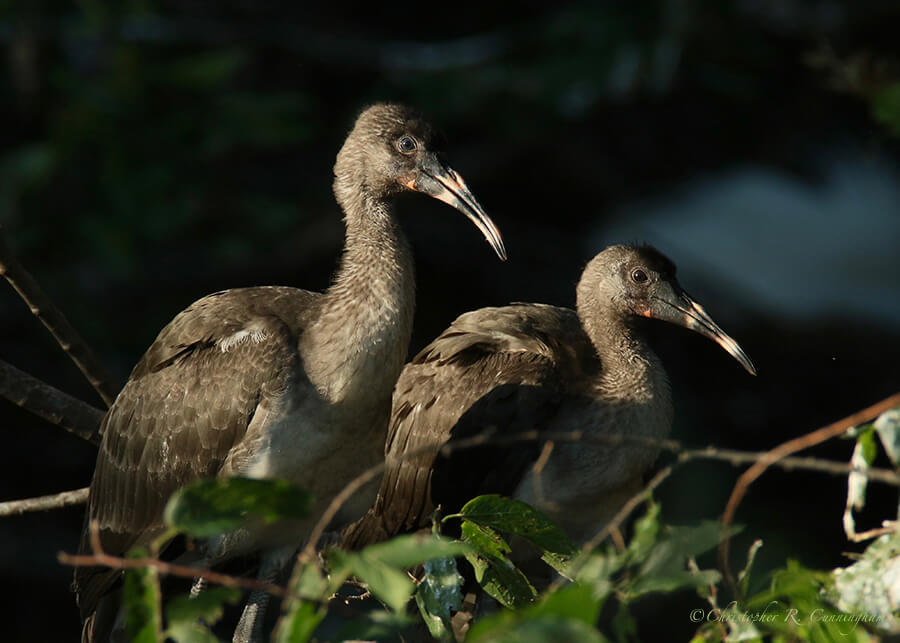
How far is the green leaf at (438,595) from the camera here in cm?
231

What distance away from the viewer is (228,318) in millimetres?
3443

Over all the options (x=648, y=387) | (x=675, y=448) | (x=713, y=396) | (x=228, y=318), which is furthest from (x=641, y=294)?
(x=713, y=396)

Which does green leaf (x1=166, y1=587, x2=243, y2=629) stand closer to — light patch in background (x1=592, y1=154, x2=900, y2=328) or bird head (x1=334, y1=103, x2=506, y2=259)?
bird head (x1=334, y1=103, x2=506, y2=259)

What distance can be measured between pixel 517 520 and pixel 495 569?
8.4 inches

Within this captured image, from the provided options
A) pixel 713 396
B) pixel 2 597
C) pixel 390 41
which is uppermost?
pixel 390 41

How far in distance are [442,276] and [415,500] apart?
3.82 m

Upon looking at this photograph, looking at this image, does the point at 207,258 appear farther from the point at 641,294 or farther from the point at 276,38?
the point at 641,294

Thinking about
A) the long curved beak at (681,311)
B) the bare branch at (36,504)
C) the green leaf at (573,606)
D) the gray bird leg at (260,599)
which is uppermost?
the green leaf at (573,606)

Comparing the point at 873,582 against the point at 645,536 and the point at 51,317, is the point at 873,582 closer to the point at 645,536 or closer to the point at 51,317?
the point at 645,536

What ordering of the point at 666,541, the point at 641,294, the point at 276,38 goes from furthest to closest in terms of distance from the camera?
the point at 276,38 < the point at 641,294 < the point at 666,541

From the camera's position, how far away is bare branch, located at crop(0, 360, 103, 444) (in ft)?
11.1

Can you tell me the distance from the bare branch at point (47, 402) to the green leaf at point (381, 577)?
79.1 inches

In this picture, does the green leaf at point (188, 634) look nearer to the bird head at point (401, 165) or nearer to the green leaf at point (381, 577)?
the green leaf at point (381, 577)

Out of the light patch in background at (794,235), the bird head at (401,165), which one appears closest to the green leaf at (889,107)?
the bird head at (401,165)
